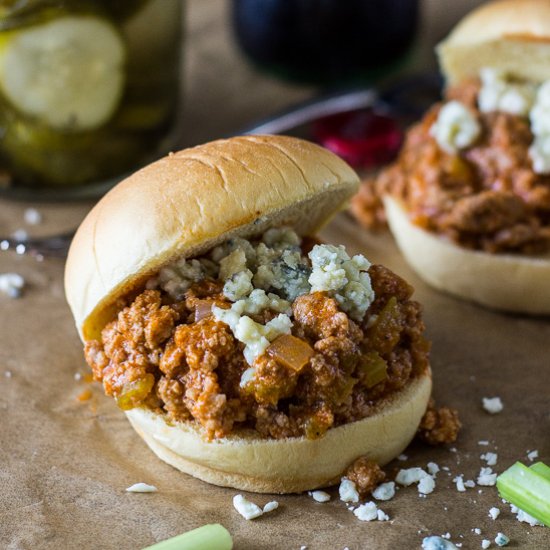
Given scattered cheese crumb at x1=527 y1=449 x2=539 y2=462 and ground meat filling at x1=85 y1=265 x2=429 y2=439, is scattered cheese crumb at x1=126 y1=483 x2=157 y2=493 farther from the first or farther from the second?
scattered cheese crumb at x1=527 y1=449 x2=539 y2=462

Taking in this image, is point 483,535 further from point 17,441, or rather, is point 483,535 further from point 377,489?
point 17,441

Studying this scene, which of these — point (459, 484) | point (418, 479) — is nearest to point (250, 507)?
point (418, 479)

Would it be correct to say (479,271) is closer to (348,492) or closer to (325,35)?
(348,492)

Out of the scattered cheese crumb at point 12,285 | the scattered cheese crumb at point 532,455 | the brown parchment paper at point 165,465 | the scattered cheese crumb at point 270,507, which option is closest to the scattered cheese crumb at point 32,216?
the brown parchment paper at point 165,465

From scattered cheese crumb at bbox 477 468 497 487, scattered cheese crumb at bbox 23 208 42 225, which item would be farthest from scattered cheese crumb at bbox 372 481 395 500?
scattered cheese crumb at bbox 23 208 42 225

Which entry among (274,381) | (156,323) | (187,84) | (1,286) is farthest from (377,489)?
(187,84)
